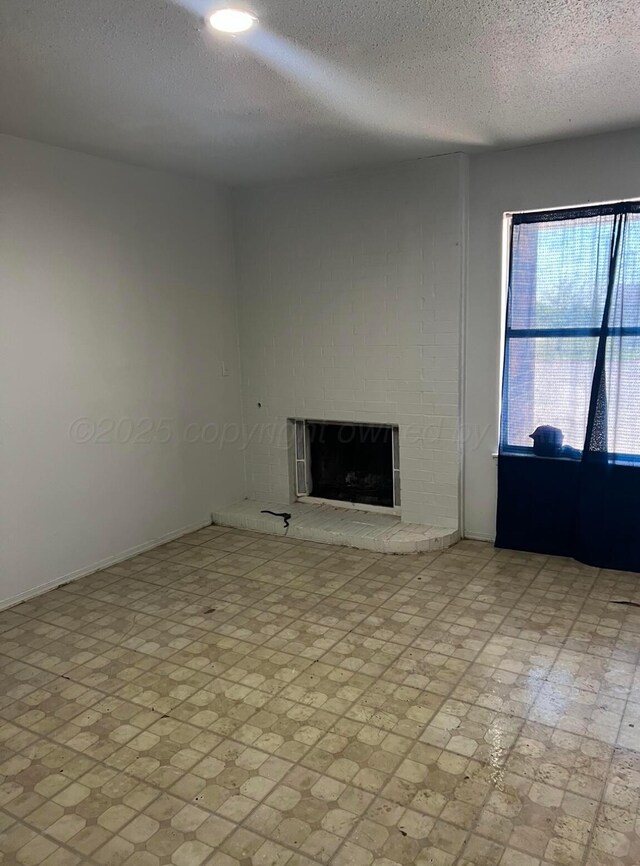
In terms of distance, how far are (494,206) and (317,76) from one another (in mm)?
1797

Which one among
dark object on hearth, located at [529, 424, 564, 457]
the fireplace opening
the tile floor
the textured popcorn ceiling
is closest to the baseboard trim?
the tile floor

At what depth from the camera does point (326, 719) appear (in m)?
2.56

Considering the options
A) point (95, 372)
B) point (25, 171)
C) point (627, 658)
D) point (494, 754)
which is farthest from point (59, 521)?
point (627, 658)

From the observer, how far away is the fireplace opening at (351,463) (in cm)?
489

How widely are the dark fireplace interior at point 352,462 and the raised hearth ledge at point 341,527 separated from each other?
0.50ft

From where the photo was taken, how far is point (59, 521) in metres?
3.91

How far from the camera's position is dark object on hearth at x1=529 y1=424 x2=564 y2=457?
13.4 feet

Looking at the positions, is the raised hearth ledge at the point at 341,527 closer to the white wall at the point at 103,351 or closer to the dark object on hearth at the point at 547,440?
the white wall at the point at 103,351

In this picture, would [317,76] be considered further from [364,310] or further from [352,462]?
[352,462]

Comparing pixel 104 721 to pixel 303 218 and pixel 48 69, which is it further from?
pixel 303 218

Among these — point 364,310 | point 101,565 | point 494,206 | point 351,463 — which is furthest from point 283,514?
point 494,206

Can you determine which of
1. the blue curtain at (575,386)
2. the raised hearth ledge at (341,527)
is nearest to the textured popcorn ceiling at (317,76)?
the blue curtain at (575,386)

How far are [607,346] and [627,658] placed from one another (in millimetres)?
1780

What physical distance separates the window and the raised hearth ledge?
2.85ft
